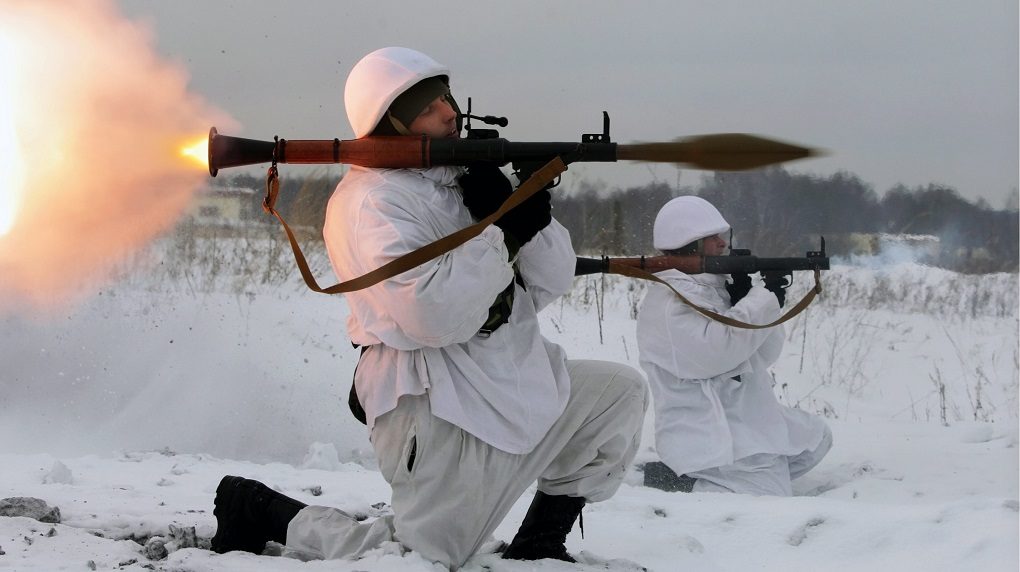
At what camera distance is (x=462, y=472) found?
3.16m

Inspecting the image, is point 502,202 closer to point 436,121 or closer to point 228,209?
point 436,121

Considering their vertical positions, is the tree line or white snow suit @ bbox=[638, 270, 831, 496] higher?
the tree line

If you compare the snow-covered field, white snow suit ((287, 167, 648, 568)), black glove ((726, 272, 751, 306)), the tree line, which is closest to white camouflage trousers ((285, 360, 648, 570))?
white snow suit ((287, 167, 648, 568))

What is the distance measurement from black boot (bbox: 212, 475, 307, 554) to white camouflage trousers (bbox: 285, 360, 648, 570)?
0.20 feet

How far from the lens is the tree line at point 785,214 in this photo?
9328mm

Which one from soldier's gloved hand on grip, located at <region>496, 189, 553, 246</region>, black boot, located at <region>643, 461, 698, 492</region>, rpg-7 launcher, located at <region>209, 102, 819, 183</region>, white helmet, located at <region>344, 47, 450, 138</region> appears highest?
white helmet, located at <region>344, 47, 450, 138</region>

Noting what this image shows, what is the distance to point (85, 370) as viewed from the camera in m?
6.80

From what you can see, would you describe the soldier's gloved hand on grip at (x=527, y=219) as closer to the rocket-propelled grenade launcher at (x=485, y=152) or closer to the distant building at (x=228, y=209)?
the rocket-propelled grenade launcher at (x=485, y=152)

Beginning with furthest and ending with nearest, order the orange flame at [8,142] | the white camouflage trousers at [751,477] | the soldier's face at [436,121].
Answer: the orange flame at [8,142]
the white camouflage trousers at [751,477]
the soldier's face at [436,121]

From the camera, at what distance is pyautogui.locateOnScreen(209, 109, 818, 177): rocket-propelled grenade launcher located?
3.02 metres

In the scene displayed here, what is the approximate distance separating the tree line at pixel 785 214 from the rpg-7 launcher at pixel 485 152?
5.42 m

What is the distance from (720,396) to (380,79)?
9.46ft

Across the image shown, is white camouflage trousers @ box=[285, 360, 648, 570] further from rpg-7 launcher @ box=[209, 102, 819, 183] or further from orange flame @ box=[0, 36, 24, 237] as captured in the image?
orange flame @ box=[0, 36, 24, 237]

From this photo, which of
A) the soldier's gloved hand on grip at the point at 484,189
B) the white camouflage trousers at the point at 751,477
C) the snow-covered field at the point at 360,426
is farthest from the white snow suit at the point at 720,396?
the soldier's gloved hand on grip at the point at 484,189
